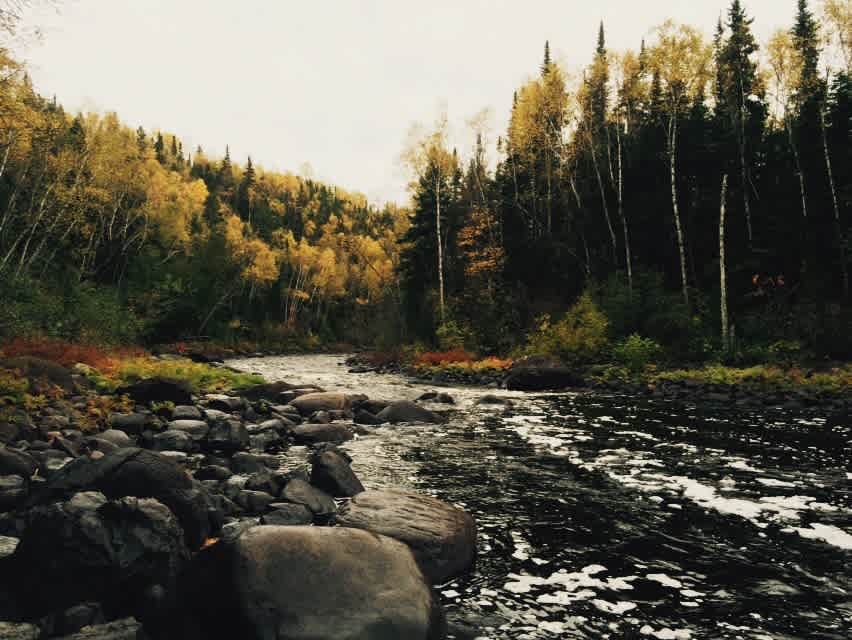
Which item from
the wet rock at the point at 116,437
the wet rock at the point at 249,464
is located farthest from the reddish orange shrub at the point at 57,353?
the wet rock at the point at 249,464

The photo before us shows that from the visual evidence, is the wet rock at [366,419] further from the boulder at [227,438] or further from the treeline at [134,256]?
the treeline at [134,256]

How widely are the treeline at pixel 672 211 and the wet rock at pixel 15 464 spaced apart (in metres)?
21.1

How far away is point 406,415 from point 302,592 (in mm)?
9226

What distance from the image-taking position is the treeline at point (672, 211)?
23.4 m

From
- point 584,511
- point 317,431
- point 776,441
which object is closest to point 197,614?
point 584,511

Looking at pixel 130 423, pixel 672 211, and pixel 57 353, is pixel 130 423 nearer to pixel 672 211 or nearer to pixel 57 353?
pixel 57 353

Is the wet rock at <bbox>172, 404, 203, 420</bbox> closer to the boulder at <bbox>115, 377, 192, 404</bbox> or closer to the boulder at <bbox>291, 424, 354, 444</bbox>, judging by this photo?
the boulder at <bbox>115, 377, 192, 404</bbox>

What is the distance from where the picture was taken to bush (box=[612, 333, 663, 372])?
21.0 m

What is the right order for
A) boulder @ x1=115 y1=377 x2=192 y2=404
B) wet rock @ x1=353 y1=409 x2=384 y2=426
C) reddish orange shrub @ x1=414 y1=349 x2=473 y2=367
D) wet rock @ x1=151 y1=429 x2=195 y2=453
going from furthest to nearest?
reddish orange shrub @ x1=414 y1=349 x2=473 y2=367
wet rock @ x1=353 y1=409 x2=384 y2=426
boulder @ x1=115 y1=377 x2=192 y2=404
wet rock @ x1=151 y1=429 x2=195 y2=453

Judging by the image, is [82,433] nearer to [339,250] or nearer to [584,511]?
[584,511]

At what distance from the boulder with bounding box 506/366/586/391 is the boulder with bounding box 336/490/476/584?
48.9ft

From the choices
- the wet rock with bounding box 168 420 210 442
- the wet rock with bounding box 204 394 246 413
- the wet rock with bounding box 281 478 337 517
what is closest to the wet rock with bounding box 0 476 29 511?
the wet rock with bounding box 281 478 337 517

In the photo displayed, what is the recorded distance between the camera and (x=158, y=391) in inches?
466

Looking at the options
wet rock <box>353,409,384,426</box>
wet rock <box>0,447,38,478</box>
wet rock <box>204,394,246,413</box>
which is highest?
wet rock <box>0,447,38,478</box>
